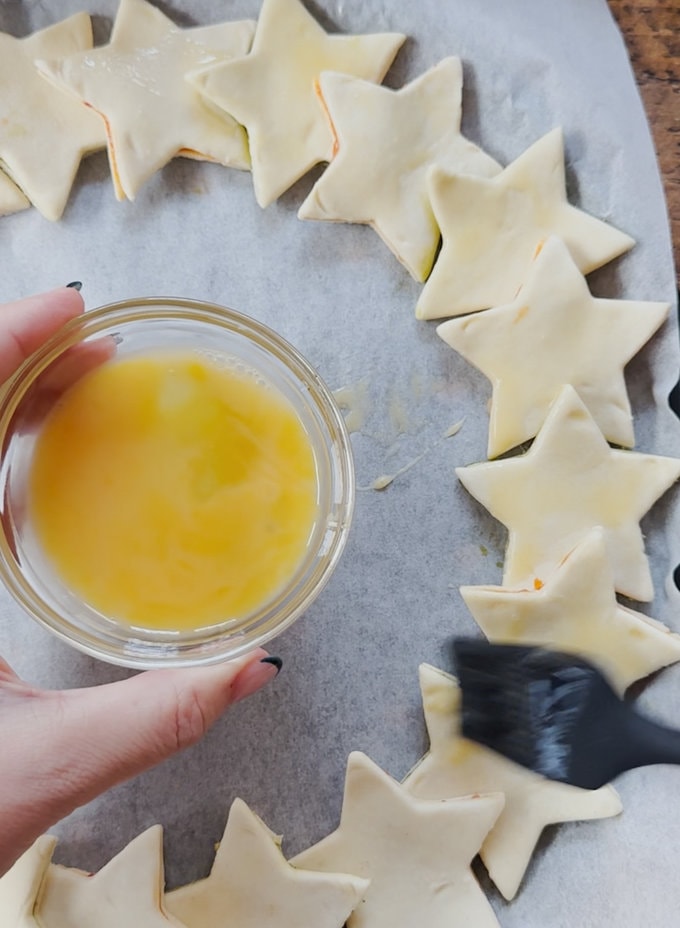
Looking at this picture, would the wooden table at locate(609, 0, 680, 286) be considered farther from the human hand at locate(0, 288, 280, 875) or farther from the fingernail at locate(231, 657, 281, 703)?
the human hand at locate(0, 288, 280, 875)

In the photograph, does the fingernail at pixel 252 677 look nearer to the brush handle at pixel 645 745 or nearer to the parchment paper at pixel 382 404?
the parchment paper at pixel 382 404

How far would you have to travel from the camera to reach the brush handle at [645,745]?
3.87ft

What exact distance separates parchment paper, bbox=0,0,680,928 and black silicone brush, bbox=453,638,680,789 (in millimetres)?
97

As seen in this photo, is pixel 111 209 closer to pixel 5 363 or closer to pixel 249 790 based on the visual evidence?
pixel 5 363

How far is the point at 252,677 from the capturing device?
1139mm

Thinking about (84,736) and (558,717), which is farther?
(558,717)

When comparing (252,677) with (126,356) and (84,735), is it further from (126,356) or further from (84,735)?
(126,356)

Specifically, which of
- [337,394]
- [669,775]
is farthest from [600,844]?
[337,394]

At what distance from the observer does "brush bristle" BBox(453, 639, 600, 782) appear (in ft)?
3.88

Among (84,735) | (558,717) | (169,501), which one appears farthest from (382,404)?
(84,735)

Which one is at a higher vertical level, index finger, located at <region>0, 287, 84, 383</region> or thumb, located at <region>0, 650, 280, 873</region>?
index finger, located at <region>0, 287, 84, 383</region>

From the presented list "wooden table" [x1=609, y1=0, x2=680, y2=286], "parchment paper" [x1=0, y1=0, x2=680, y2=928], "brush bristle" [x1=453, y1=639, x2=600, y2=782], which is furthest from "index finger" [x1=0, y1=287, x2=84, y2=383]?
"wooden table" [x1=609, y1=0, x2=680, y2=286]

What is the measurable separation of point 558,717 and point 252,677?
1.34 ft

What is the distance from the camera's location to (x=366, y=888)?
1235 mm
